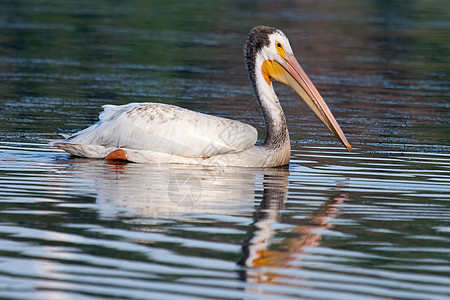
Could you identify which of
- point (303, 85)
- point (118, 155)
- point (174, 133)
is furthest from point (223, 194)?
point (303, 85)

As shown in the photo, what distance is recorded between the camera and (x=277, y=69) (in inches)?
403

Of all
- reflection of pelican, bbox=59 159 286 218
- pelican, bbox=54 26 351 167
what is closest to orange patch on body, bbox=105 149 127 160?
pelican, bbox=54 26 351 167

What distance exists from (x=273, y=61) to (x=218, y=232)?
12.8 feet

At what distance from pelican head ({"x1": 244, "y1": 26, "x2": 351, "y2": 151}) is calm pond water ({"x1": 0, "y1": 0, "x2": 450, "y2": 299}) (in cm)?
53

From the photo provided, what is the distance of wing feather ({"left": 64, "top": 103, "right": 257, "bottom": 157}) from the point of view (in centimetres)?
936

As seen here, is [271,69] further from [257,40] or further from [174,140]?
[174,140]

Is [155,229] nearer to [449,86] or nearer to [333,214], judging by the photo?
[333,214]

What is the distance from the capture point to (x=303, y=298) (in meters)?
5.24

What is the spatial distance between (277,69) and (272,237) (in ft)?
12.9

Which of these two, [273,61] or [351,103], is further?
[351,103]

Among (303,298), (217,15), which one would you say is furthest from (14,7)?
(303,298)

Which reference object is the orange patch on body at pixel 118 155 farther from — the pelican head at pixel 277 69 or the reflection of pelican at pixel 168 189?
the pelican head at pixel 277 69

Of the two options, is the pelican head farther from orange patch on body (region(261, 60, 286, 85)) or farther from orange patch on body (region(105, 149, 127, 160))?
orange patch on body (region(105, 149, 127, 160))

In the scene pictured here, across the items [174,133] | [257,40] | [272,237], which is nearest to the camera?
[272,237]
